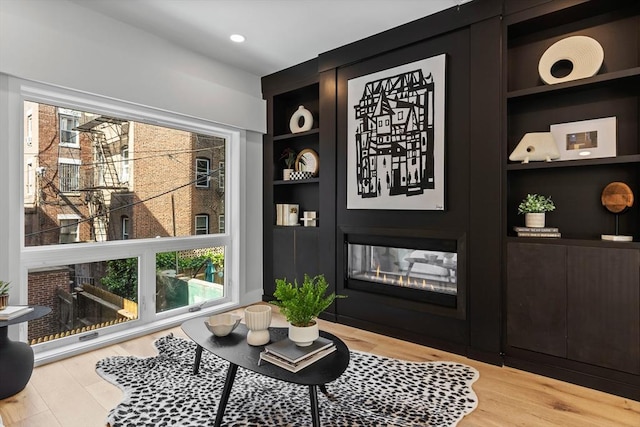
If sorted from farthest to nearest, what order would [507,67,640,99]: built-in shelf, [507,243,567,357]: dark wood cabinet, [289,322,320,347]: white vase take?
1. [507,243,567,357]: dark wood cabinet
2. [507,67,640,99]: built-in shelf
3. [289,322,320,347]: white vase

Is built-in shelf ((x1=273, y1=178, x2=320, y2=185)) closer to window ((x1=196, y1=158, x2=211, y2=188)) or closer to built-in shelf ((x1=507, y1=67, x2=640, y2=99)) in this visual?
window ((x1=196, y1=158, x2=211, y2=188))

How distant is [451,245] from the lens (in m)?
2.79

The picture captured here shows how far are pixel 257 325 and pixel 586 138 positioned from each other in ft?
8.22

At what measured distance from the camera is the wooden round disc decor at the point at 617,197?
2201 millimetres

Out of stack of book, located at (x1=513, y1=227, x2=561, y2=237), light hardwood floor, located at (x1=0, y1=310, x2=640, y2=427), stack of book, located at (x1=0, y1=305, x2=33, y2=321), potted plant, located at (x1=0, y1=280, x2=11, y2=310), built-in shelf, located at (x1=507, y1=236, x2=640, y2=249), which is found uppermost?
stack of book, located at (x1=513, y1=227, x2=561, y2=237)

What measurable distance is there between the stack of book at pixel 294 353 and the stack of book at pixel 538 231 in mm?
1581

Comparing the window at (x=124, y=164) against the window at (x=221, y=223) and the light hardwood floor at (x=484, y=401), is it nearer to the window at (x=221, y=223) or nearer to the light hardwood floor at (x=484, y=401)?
the window at (x=221, y=223)

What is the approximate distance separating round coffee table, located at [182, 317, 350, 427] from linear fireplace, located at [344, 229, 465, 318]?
1.22 m

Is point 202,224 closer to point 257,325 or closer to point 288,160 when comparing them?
point 288,160

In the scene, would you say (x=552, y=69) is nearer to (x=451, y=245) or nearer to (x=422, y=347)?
(x=451, y=245)

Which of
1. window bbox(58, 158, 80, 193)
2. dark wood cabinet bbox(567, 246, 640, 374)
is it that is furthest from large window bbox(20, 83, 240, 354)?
dark wood cabinet bbox(567, 246, 640, 374)

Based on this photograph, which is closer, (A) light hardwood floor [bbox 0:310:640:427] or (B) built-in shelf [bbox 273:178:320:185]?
(A) light hardwood floor [bbox 0:310:640:427]

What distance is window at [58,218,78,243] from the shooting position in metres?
2.72

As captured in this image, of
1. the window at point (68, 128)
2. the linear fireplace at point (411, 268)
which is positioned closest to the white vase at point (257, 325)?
the linear fireplace at point (411, 268)
